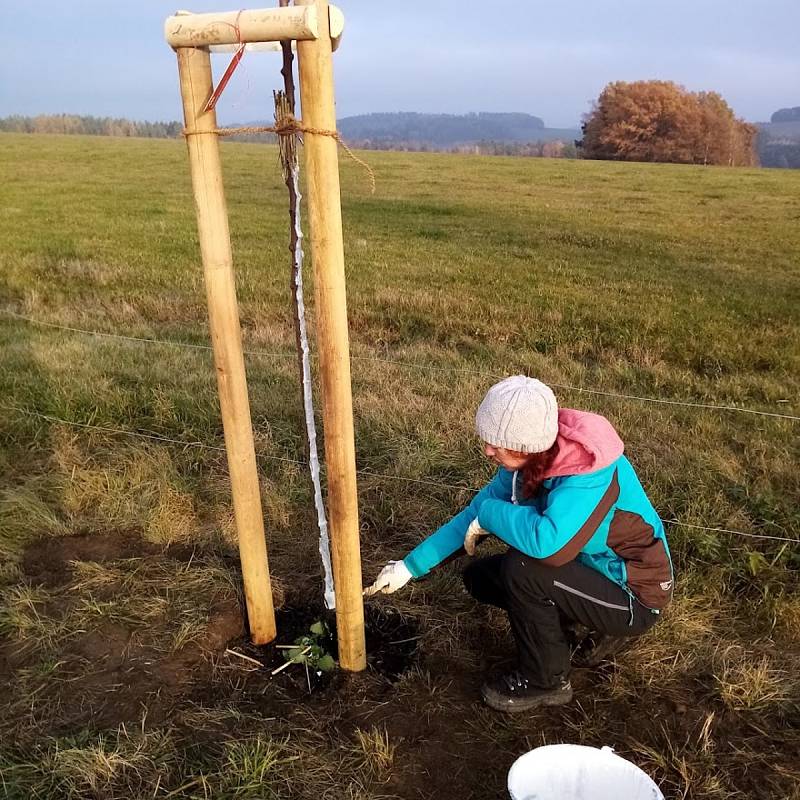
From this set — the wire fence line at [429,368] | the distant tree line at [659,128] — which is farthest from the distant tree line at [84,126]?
the wire fence line at [429,368]

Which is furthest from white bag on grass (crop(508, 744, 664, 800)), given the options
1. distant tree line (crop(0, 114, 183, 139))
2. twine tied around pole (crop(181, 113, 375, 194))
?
distant tree line (crop(0, 114, 183, 139))

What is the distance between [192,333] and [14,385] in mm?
2039

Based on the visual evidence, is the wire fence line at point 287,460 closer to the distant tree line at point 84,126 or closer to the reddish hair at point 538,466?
the reddish hair at point 538,466

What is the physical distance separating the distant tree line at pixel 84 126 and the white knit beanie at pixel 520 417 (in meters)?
74.8

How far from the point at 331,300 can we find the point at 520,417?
625mm

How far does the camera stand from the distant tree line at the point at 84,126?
232 feet

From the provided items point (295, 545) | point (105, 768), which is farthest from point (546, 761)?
point (295, 545)

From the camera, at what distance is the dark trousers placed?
233 centimetres

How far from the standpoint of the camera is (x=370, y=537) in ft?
11.3

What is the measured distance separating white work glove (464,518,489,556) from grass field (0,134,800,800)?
0.49m

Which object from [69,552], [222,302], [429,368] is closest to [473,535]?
[222,302]

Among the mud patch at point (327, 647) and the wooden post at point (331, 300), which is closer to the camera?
the wooden post at point (331, 300)

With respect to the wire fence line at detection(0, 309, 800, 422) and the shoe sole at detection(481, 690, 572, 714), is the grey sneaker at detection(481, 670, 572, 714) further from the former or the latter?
the wire fence line at detection(0, 309, 800, 422)

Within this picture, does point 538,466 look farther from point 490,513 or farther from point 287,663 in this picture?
point 287,663
